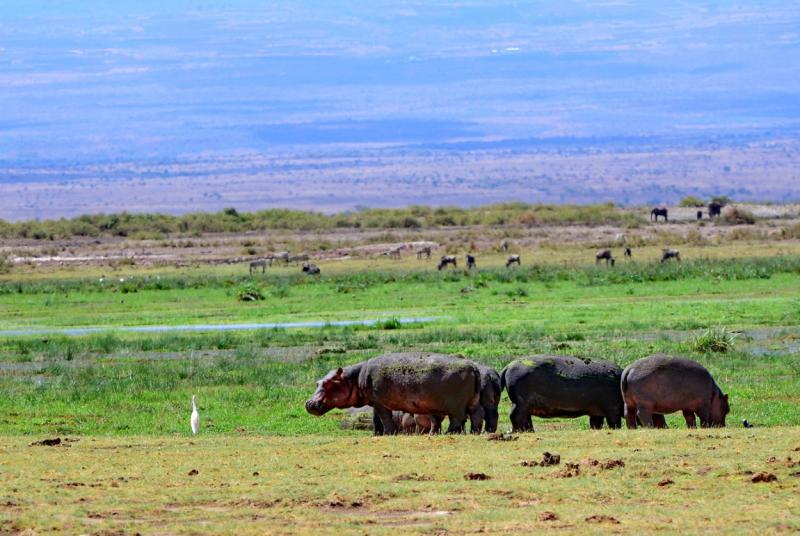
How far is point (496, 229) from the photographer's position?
86688mm

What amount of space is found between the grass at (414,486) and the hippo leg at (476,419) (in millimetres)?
1187

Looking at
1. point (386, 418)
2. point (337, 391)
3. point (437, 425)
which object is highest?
point (337, 391)

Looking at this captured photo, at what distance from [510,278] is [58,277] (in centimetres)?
2185

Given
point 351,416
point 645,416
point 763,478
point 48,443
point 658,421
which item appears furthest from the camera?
point 351,416

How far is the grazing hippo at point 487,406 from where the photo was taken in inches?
748

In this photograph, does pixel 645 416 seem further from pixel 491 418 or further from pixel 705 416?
pixel 491 418

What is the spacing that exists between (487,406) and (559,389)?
0.95m

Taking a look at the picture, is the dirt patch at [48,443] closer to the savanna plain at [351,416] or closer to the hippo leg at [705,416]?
the savanna plain at [351,416]

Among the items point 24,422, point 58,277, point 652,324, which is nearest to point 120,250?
point 58,277

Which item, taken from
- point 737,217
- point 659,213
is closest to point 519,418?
point 737,217

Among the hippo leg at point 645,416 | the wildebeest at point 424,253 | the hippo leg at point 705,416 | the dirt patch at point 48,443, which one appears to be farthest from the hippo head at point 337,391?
the wildebeest at point 424,253

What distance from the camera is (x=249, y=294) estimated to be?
4831cm

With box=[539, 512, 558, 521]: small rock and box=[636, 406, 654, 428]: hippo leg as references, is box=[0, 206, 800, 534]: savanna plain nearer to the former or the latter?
box=[539, 512, 558, 521]: small rock

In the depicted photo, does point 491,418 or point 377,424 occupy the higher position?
point 491,418
